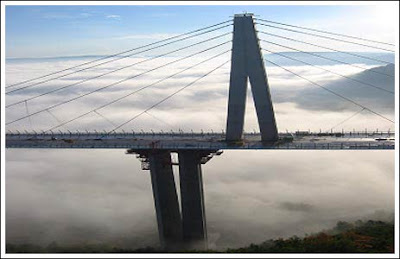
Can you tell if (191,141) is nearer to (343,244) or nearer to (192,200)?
(192,200)

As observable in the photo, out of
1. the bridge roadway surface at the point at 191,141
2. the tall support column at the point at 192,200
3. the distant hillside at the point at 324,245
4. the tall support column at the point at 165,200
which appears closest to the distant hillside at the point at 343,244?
the distant hillside at the point at 324,245

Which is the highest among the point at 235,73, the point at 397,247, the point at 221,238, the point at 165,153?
the point at 235,73

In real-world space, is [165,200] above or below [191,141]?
below

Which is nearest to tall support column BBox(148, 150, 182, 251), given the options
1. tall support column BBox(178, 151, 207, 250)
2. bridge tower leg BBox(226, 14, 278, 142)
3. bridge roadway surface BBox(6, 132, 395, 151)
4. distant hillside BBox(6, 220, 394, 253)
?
tall support column BBox(178, 151, 207, 250)

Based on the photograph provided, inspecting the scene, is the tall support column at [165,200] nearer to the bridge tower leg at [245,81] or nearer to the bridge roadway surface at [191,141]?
the bridge roadway surface at [191,141]

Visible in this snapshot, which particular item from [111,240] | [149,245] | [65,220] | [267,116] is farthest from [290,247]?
[65,220]

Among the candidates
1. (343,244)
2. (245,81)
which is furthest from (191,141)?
(343,244)

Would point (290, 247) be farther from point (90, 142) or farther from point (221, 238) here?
point (90, 142)
